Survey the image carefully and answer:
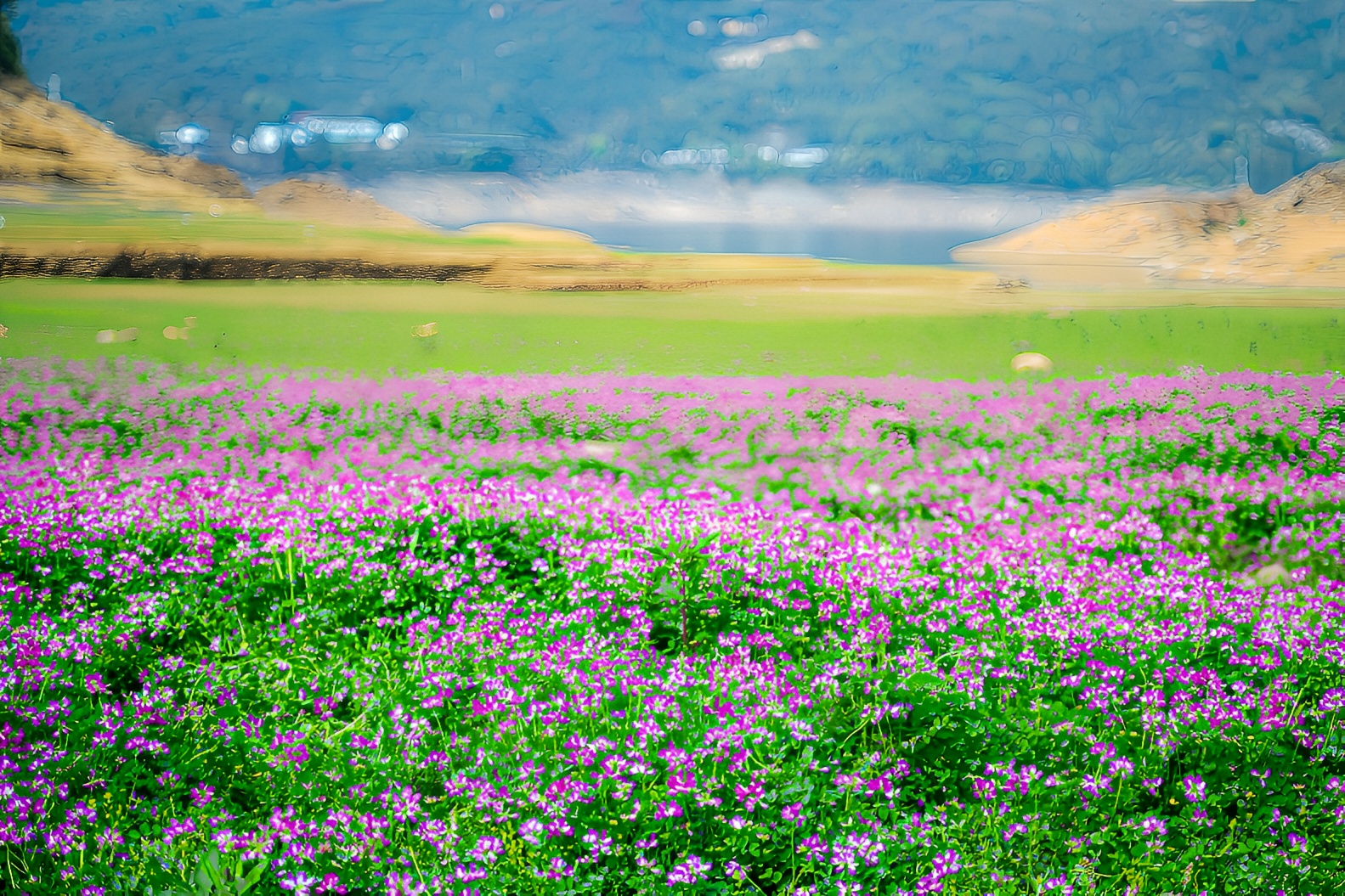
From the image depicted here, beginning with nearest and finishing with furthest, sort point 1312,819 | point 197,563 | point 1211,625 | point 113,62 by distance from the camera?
1. point 1312,819
2. point 1211,625
3. point 197,563
4. point 113,62

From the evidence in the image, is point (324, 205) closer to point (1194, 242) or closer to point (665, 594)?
point (665, 594)

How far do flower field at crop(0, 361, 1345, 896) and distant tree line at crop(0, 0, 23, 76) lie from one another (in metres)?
1.08

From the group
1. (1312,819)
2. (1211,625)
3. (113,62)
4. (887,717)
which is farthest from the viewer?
(113,62)

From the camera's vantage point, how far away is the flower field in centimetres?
197

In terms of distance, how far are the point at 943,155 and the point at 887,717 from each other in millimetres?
2156

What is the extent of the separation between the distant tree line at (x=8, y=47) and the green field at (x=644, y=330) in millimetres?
767

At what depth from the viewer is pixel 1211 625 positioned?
2.86 meters

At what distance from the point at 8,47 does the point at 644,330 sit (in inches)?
98.8

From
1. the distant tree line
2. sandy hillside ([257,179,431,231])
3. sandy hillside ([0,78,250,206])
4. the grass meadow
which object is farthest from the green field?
the distant tree line

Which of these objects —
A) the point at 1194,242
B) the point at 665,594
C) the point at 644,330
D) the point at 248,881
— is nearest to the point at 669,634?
the point at 665,594

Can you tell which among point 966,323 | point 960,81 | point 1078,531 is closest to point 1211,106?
point 960,81

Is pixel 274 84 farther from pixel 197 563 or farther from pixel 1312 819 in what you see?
pixel 1312 819

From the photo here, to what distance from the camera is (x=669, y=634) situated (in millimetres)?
3006

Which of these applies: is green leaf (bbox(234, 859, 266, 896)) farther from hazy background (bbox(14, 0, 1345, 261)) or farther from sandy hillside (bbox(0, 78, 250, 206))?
sandy hillside (bbox(0, 78, 250, 206))
